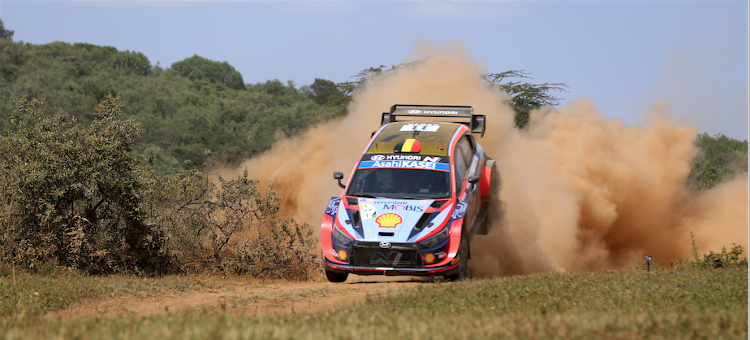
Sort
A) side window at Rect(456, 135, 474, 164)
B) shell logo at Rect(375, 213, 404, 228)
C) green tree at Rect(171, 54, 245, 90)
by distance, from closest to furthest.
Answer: shell logo at Rect(375, 213, 404, 228) → side window at Rect(456, 135, 474, 164) → green tree at Rect(171, 54, 245, 90)

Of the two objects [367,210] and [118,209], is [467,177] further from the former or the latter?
[118,209]

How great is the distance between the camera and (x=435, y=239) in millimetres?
9914

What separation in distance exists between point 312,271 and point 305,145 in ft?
30.2

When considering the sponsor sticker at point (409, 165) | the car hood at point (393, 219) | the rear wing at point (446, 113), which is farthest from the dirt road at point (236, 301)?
the rear wing at point (446, 113)

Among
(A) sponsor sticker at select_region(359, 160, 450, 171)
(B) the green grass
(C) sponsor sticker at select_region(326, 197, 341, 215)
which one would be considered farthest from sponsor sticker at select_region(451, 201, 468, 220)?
(C) sponsor sticker at select_region(326, 197, 341, 215)

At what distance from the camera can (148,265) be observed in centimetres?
1370

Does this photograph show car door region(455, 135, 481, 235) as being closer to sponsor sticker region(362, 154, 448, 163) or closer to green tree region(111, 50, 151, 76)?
sponsor sticker region(362, 154, 448, 163)

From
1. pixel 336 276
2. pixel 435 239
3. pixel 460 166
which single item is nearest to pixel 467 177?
pixel 460 166

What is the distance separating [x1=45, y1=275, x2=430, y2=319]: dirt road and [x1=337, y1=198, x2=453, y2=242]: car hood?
2.86 ft

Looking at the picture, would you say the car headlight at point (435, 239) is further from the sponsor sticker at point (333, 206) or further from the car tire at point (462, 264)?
the sponsor sticker at point (333, 206)

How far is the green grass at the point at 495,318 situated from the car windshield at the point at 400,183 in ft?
6.70

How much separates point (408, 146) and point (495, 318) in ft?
18.7

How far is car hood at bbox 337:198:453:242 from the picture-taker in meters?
9.89

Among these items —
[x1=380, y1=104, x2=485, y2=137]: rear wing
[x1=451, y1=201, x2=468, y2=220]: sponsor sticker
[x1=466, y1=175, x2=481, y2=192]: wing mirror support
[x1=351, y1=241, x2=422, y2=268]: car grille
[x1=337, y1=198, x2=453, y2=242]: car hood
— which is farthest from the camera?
[x1=380, y1=104, x2=485, y2=137]: rear wing
